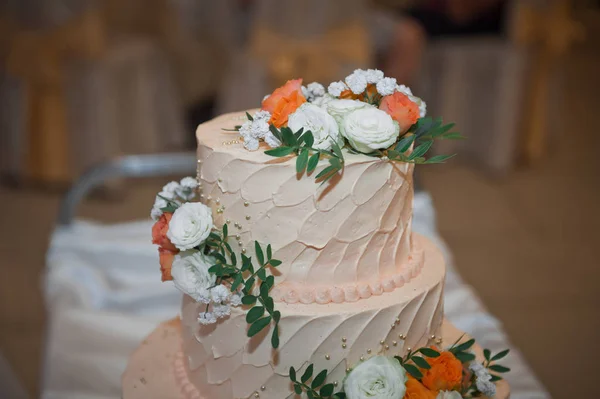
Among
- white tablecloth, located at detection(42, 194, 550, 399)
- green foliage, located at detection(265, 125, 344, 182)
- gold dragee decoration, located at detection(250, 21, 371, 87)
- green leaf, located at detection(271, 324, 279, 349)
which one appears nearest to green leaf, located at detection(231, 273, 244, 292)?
green leaf, located at detection(271, 324, 279, 349)

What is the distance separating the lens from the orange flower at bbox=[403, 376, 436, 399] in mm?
1453

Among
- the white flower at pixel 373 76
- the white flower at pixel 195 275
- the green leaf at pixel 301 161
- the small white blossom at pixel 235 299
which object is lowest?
the small white blossom at pixel 235 299

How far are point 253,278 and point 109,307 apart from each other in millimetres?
1420

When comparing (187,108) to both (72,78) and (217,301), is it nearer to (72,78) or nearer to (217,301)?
(72,78)

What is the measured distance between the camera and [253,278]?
1.40 meters

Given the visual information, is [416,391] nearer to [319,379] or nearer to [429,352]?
[429,352]

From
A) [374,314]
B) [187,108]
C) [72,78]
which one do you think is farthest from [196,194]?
[187,108]

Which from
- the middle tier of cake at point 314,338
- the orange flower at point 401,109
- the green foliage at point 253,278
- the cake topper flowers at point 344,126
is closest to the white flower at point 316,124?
the cake topper flowers at point 344,126

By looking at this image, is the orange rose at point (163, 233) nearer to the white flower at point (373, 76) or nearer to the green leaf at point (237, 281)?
the green leaf at point (237, 281)

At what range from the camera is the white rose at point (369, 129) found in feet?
4.42

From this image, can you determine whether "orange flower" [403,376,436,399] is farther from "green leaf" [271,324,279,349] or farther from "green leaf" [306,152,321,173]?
"green leaf" [306,152,321,173]

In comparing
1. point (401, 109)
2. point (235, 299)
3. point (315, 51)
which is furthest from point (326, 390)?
point (315, 51)

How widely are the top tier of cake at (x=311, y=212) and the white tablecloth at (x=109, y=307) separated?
34.8 inches

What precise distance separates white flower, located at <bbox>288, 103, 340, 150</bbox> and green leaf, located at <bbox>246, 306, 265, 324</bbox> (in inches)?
12.9
